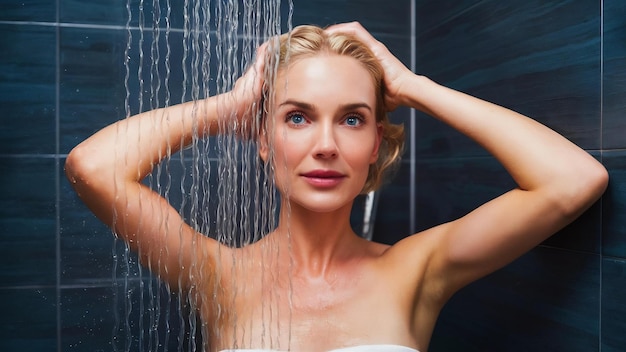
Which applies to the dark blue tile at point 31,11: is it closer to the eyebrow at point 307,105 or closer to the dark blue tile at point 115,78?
the dark blue tile at point 115,78

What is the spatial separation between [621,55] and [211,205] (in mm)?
701

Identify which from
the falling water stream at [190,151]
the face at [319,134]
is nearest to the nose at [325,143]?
the face at [319,134]

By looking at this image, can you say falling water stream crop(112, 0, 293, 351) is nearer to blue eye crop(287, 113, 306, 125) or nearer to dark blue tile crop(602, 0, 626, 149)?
blue eye crop(287, 113, 306, 125)

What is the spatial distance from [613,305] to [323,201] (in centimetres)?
51

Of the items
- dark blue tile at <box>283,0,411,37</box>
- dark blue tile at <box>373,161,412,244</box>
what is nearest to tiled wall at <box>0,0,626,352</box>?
dark blue tile at <box>283,0,411,37</box>

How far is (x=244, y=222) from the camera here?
3.32 feet

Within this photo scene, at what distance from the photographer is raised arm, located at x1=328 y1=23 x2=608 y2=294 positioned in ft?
3.24

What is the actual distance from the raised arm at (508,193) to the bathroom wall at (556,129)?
7cm

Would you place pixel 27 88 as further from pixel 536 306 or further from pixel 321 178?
pixel 536 306

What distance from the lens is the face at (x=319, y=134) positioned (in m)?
1.02

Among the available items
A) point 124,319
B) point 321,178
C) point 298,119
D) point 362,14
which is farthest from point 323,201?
point 362,14

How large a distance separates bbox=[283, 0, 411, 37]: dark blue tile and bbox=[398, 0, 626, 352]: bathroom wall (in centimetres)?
7

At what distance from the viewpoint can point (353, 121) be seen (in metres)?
1.06

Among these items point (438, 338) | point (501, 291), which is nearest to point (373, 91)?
point (501, 291)
